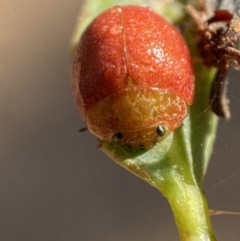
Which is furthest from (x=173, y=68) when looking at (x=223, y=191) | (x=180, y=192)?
(x=223, y=191)

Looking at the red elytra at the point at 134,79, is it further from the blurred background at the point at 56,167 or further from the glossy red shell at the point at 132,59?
the blurred background at the point at 56,167

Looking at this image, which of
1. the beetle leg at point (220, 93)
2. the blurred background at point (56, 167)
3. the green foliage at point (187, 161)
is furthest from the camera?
the blurred background at point (56, 167)

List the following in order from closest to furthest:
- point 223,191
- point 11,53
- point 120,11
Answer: point 120,11 → point 223,191 → point 11,53

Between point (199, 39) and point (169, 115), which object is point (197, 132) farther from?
point (199, 39)

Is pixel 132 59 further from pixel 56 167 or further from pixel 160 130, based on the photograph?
pixel 56 167

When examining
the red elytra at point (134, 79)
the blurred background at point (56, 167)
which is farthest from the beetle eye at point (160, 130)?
the blurred background at point (56, 167)
